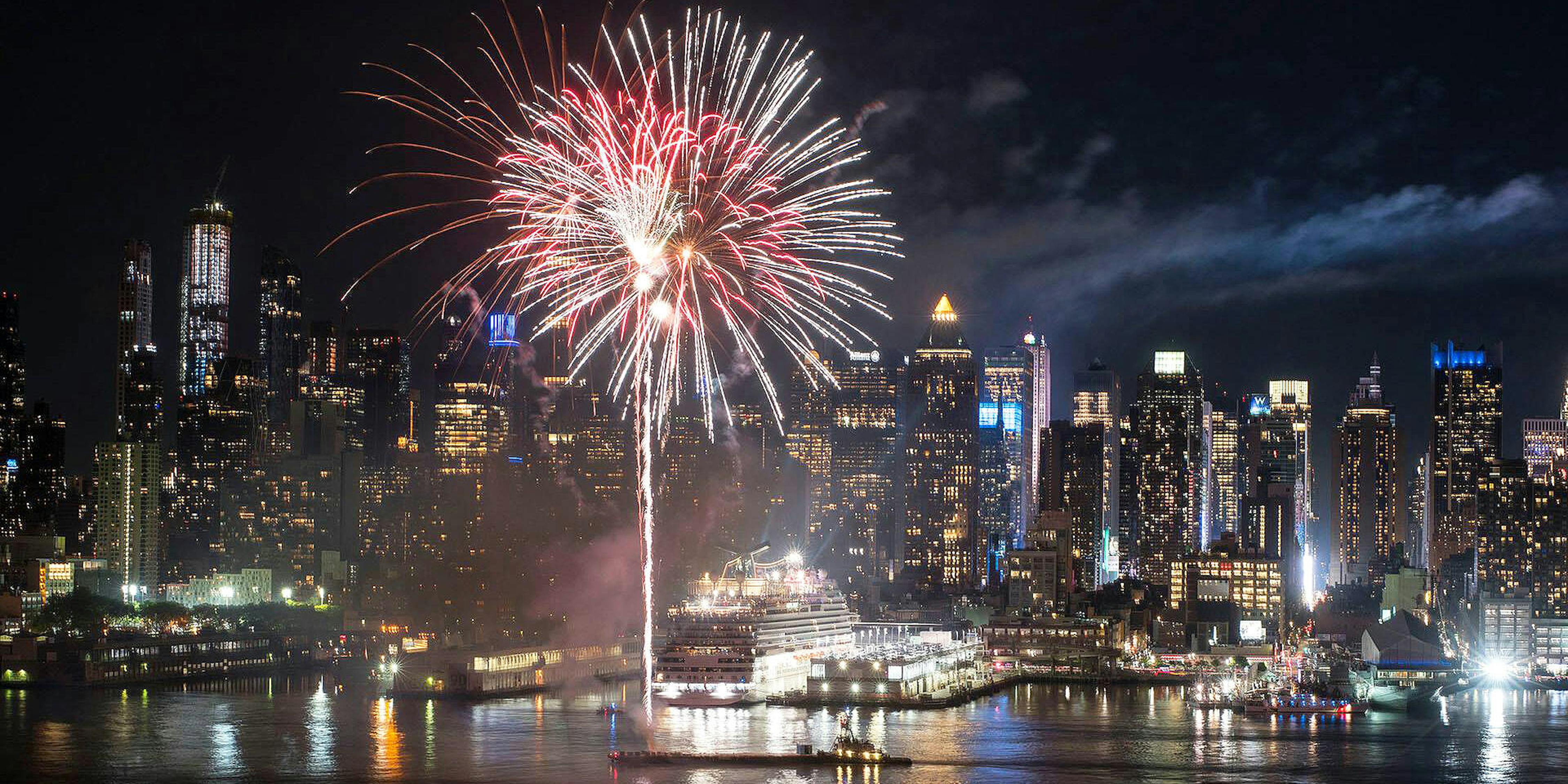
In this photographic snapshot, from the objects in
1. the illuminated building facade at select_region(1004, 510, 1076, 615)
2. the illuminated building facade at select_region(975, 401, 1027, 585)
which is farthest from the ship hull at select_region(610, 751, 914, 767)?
the illuminated building facade at select_region(975, 401, 1027, 585)

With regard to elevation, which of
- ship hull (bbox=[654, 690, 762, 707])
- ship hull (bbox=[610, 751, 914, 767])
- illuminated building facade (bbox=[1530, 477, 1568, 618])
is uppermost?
illuminated building facade (bbox=[1530, 477, 1568, 618])

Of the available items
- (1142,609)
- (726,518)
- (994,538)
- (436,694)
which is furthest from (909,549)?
(436,694)

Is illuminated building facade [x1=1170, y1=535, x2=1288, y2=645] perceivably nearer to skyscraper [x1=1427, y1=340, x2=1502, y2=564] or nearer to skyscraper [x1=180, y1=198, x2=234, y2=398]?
skyscraper [x1=1427, y1=340, x2=1502, y2=564]

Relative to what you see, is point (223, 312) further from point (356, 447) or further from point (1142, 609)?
Answer: point (1142, 609)

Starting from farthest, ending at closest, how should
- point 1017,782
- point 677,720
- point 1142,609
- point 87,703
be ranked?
1. point 1142,609
2. point 87,703
3. point 677,720
4. point 1017,782

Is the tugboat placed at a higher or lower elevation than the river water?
higher

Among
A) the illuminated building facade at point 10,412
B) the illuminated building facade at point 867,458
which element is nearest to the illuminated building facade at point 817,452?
the illuminated building facade at point 867,458

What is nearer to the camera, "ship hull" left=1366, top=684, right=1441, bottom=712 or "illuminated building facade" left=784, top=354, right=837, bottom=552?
"ship hull" left=1366, top=684, right=1441, bottom=712

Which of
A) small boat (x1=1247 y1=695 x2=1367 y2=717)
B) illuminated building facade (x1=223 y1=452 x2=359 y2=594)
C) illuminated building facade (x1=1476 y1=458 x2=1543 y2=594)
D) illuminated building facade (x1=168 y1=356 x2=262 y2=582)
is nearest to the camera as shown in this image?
small boat (x1=1247 y1=695 x2=1367 y2=717)
